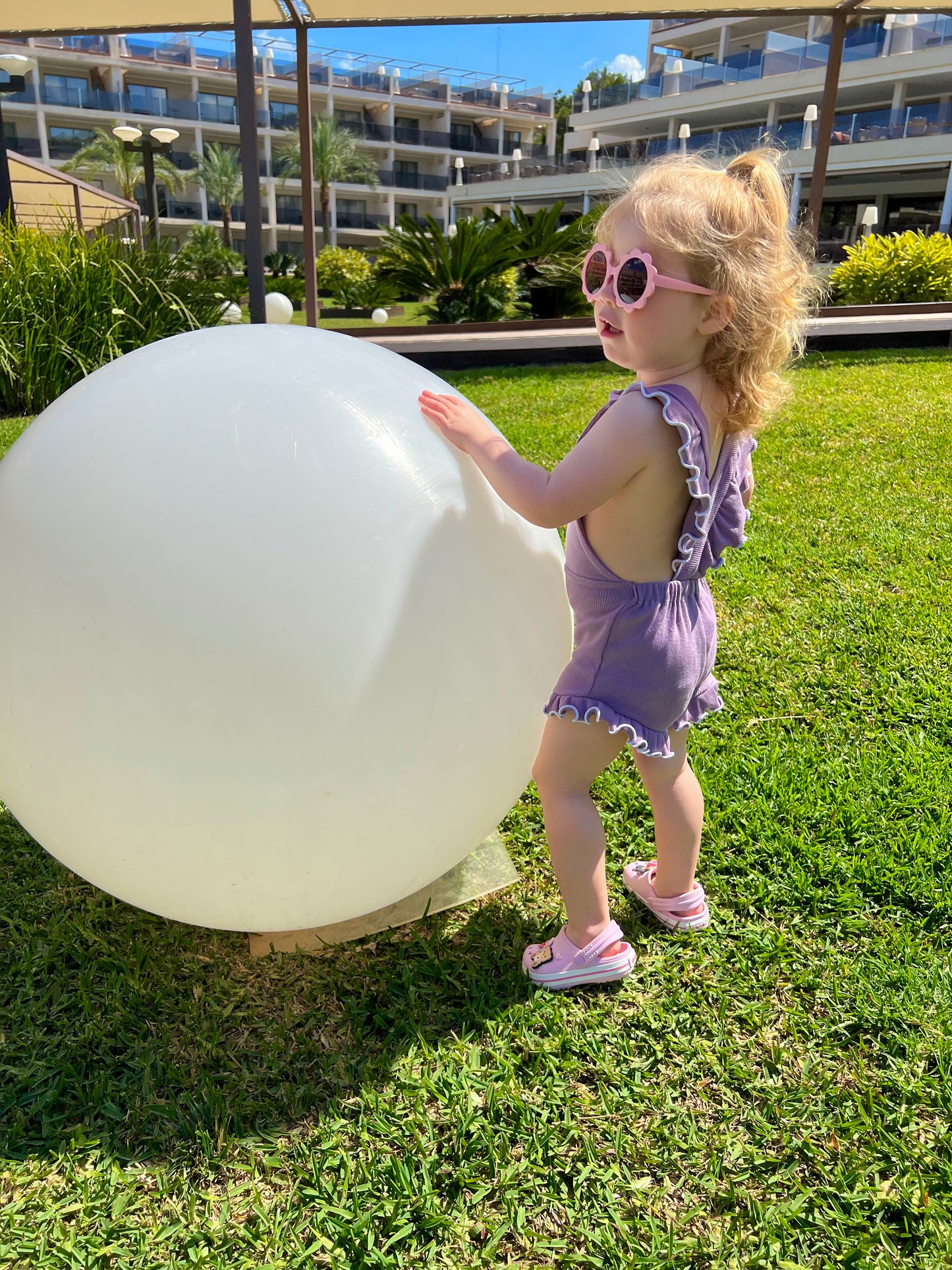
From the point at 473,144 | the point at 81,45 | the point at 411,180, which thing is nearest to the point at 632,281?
the point at 81,45

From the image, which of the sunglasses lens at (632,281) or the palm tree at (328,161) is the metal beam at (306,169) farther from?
the palm tree at (328,161)

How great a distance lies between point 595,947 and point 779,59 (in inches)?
2062

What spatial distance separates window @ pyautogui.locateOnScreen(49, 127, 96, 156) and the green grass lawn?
2408 inches

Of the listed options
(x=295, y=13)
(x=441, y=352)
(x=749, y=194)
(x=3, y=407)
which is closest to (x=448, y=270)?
(x=441, y=352)

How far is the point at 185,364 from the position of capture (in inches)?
78.2

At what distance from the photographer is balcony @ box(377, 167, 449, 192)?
6569cm

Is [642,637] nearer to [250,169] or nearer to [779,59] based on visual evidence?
[250,169]

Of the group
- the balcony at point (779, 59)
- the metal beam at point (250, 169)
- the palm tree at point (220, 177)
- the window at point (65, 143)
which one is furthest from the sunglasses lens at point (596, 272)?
the window at point (65, 143)

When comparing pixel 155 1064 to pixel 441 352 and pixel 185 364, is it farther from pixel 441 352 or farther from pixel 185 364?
pixel 441 352

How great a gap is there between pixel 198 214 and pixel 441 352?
177 ft

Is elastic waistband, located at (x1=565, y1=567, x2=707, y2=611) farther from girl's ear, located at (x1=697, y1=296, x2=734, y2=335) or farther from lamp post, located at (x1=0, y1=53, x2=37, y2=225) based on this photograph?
lamp post, located at (x1=0, y1=53, x2=37, y2=225)

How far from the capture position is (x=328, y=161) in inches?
2240

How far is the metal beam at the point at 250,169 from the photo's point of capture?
28.6 feet

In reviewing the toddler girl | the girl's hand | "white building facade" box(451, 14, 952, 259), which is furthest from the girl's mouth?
"white building facade" box(451, 14, 952, 259)
